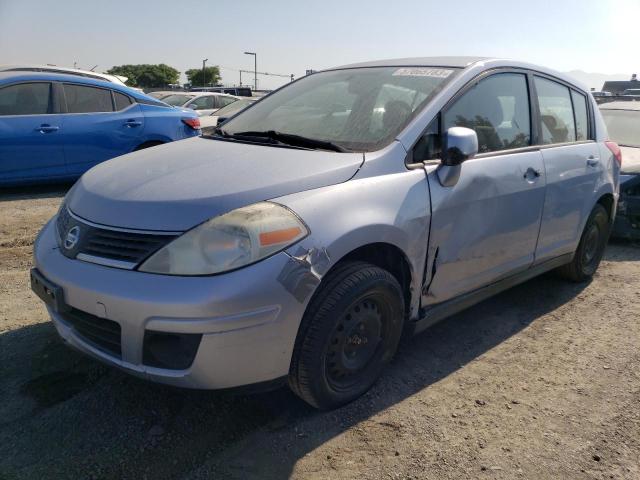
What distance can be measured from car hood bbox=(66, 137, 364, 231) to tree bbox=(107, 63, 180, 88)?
8059cm

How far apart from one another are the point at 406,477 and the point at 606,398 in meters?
1.33

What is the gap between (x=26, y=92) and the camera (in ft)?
21.8

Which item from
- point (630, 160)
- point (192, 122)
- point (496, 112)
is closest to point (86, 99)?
point (192, 122)

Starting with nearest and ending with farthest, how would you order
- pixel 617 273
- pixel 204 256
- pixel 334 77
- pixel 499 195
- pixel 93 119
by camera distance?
pixel 204 256 → pixel 499 195 → pixel 334 77 → pixel 617 273 → pixel 93 119

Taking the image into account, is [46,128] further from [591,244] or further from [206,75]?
[206,75]

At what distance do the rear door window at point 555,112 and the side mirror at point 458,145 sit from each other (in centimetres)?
115

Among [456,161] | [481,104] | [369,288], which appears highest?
[481,104]

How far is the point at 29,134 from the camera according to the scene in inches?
255

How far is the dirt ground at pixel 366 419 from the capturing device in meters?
2.27

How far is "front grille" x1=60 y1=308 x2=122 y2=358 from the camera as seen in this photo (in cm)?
225

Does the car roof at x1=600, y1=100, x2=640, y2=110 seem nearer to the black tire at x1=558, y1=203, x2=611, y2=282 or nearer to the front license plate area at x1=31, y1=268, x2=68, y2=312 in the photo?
the black tire at x1=558, y1=203, x2=611, y2=282

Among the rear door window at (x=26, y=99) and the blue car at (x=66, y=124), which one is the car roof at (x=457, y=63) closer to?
the blue car at (x=66, y=124)

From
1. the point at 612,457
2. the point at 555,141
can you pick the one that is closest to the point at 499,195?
the point at 555,141

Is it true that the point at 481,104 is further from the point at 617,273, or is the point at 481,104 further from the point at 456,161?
the point at 617,273
